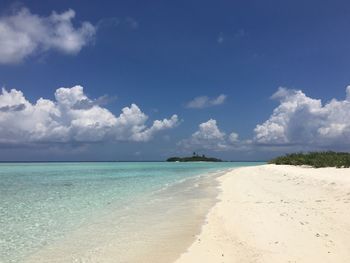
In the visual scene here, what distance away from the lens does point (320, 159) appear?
3966 cm

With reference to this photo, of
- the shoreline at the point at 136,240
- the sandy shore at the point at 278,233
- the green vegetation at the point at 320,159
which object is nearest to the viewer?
the sandy shore at the point at 278,233

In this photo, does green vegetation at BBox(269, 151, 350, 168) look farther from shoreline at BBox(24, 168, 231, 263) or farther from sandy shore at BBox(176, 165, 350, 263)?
shoreline at BBox(24, 168, 231, 263)

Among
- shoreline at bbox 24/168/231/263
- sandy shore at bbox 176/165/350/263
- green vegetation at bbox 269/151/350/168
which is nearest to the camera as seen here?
sandy shore at bbox 176/165/350/263

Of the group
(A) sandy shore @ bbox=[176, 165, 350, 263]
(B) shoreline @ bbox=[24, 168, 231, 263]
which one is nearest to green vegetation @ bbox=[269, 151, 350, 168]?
(A) sandy shore @ bbox=[176, 165, 350, 263]

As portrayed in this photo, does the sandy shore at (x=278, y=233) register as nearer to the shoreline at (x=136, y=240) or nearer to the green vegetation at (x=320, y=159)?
the shoreline at (x=136, y=240)

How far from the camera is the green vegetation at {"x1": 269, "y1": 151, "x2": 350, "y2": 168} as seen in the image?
33.5 m

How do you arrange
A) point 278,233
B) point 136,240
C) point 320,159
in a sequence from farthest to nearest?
point 320,159
point 136,240
point 278,233

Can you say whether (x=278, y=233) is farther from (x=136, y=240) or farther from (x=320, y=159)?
(x=320, y=159)

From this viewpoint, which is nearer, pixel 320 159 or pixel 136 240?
pixel 136 240

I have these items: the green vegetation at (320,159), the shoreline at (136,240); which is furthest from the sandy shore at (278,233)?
the green vegetation at (320,159)

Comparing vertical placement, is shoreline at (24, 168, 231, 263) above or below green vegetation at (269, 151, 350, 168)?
below

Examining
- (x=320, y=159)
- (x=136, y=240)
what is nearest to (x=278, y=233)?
(x=136, y=240)

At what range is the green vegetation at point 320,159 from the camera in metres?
33.5

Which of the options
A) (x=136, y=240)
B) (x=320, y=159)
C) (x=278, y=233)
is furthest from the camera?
(x=320, y=159)
